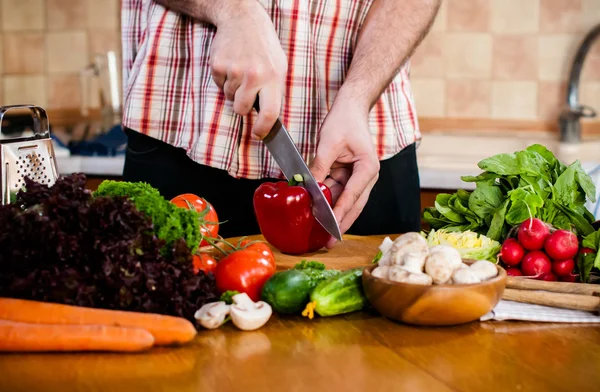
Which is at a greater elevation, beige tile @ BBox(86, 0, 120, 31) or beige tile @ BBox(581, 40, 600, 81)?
beige tile @ BBox(86, 0, 120, 31)

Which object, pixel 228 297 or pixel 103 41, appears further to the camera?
pixel 103 41

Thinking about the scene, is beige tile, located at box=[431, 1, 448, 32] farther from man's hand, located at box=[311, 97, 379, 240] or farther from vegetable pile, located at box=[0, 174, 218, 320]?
vegetable pile, located at box=[0, 174, 218, 320]

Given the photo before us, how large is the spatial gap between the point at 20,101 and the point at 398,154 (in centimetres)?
220

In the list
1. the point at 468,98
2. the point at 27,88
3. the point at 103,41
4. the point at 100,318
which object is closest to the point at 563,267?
the point at 100,318

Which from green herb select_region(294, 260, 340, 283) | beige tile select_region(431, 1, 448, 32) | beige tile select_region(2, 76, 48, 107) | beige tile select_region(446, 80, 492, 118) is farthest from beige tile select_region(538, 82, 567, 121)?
green herb select_region(294, 260, 340, 283)

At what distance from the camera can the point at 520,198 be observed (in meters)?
Answer: 1.46

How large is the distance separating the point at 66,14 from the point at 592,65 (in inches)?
88.0

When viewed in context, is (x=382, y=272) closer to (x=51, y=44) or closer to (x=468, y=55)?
(x=468, y=55)

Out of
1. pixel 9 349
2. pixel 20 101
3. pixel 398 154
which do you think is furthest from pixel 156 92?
pixel 20 101

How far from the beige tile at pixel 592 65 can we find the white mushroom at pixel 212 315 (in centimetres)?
254

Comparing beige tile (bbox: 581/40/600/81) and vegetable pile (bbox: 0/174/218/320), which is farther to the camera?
beige tile (bbox: 581/40/600/81)

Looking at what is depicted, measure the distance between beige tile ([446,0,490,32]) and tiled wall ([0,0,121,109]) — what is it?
1423mm

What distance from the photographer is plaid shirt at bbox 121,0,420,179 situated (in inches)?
67.4

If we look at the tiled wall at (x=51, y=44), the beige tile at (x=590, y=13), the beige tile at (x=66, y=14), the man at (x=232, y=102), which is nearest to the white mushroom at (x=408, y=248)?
the man at (x=232, y=102)
